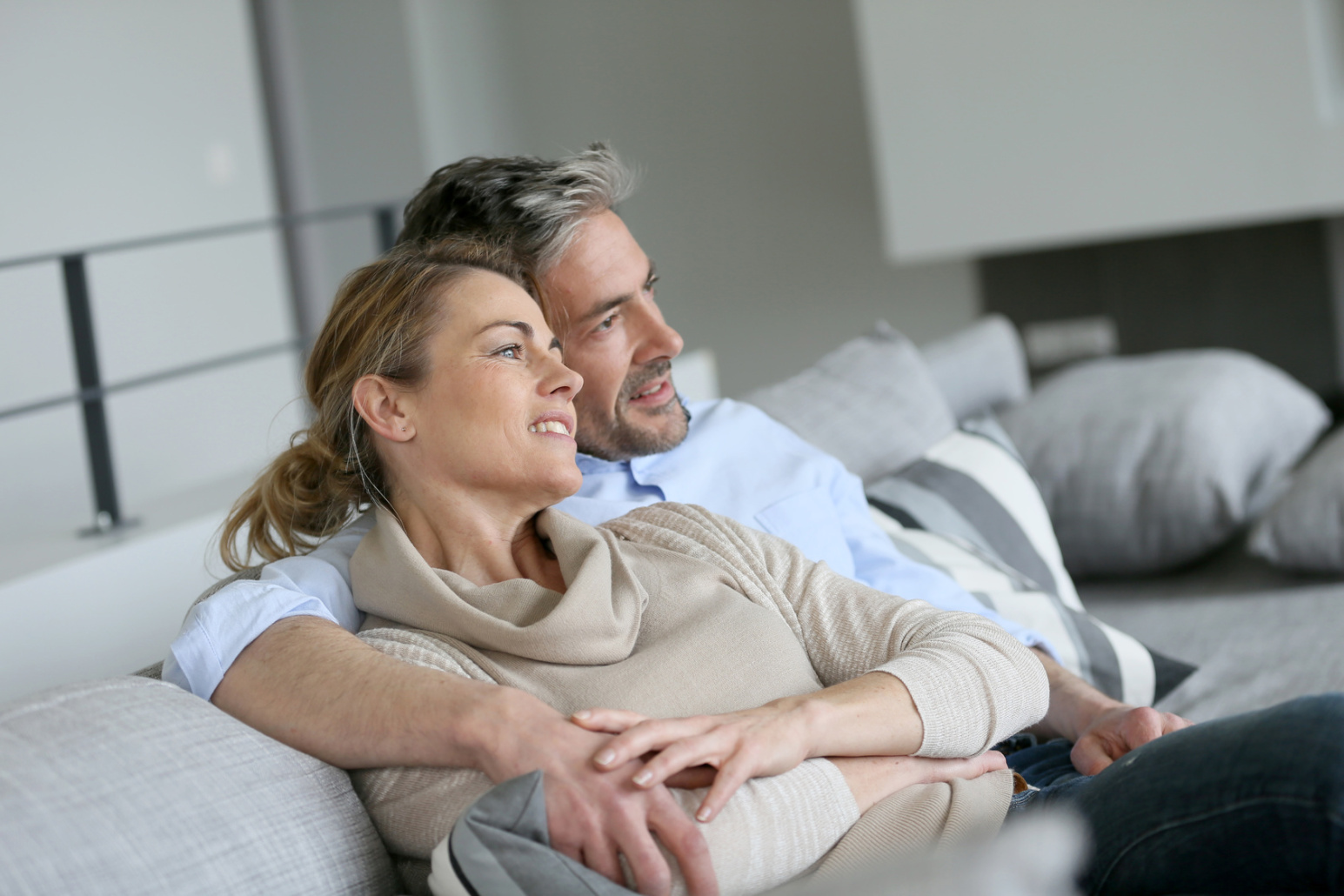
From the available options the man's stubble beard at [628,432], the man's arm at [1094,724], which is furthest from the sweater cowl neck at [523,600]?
the man's arm at [1094,724]

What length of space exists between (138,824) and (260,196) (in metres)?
3.46

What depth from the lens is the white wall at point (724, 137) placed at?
4.06m

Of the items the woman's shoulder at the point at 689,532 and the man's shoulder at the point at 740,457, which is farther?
the man's shoulder at the point at 740,457

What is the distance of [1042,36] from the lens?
3.04 metres

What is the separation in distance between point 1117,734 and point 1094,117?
2.16 metres

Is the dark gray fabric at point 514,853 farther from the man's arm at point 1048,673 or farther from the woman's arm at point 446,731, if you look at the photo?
the man's arm at point 1048,673

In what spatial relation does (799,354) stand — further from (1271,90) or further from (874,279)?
(1271,90)

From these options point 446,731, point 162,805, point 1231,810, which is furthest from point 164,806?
point 1231,810

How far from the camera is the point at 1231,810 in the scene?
33.8 inches

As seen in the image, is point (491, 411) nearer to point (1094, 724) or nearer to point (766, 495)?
point (766, 495)

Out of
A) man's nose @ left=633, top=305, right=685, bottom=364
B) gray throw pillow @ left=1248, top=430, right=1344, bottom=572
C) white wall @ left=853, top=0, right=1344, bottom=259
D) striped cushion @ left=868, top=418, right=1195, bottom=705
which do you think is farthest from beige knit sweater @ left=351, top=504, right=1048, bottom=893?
white wall @ left=853, top=0, right=1344, bottom=259

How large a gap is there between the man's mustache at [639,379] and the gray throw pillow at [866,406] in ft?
1.32

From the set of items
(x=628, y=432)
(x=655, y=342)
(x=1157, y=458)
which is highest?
(x=655, y=342)

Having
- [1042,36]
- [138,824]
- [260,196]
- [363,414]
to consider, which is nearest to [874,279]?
[1042,36]
